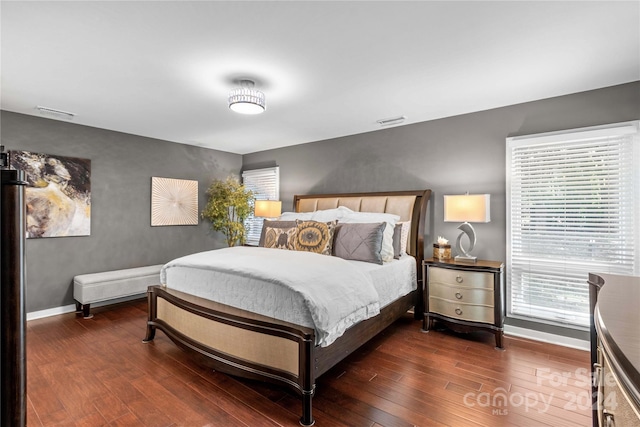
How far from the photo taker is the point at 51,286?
3949 mm

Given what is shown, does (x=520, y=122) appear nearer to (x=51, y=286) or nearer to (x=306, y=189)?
(x=306, y=189)

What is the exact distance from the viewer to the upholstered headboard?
3.78 meters

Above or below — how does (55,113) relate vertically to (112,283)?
above

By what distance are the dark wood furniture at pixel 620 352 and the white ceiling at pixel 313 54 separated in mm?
1638

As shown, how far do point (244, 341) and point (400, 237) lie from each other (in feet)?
7.06

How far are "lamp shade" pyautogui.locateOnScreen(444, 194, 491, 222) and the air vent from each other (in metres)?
4.54

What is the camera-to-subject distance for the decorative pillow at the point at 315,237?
338 centimetres

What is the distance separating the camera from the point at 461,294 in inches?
125

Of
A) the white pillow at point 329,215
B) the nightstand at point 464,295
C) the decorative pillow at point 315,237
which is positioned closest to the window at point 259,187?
the white pillow at point 329,215

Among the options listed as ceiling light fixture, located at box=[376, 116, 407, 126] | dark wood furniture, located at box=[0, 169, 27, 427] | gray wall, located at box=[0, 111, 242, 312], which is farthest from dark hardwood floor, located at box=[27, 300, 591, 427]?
ceiling light fixture, located at box=[376, 116, 407, 126]

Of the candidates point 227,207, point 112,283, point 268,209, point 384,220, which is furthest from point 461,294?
point 112,283

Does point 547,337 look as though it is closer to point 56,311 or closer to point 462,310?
point 462,310

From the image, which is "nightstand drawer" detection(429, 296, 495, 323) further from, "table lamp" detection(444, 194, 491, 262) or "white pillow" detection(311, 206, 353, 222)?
"white pillow" detection(311, 206, 353, 222)

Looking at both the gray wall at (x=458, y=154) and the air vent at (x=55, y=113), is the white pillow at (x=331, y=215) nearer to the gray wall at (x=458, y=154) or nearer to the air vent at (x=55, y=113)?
the gray wall at (x=458, y=154)
